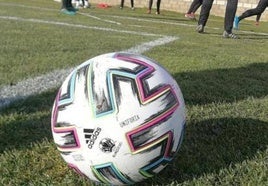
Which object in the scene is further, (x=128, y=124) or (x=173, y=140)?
(x=173, y=140)

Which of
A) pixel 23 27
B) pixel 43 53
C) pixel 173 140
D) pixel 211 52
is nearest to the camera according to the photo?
pixel 173 140

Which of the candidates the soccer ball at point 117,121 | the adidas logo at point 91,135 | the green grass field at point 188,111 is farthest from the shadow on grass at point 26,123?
the adidas logo at point 91,135

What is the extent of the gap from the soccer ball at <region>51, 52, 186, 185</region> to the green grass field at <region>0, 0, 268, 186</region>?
21 cm

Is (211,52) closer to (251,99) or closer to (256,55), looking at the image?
(256,55)

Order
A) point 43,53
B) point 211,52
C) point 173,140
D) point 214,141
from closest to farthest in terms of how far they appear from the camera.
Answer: point 173,140, point 214,141, point 43,53, point 211,52

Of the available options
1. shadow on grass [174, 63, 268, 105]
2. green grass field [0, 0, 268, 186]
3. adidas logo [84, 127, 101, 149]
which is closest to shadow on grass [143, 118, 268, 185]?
green grass field [0, 0, 268, 186]

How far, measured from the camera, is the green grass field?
100 inches

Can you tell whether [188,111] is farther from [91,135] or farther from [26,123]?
[91,135]

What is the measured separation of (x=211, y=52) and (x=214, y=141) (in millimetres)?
4195

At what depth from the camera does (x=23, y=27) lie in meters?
9.01

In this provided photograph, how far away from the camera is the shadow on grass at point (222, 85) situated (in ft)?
13.8

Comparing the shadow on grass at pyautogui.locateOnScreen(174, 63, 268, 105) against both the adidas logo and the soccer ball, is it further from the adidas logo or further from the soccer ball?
the adidas logo

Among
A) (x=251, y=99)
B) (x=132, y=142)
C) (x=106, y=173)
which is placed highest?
(x=132, y=142)

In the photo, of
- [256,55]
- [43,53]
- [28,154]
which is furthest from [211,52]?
[28,154]
